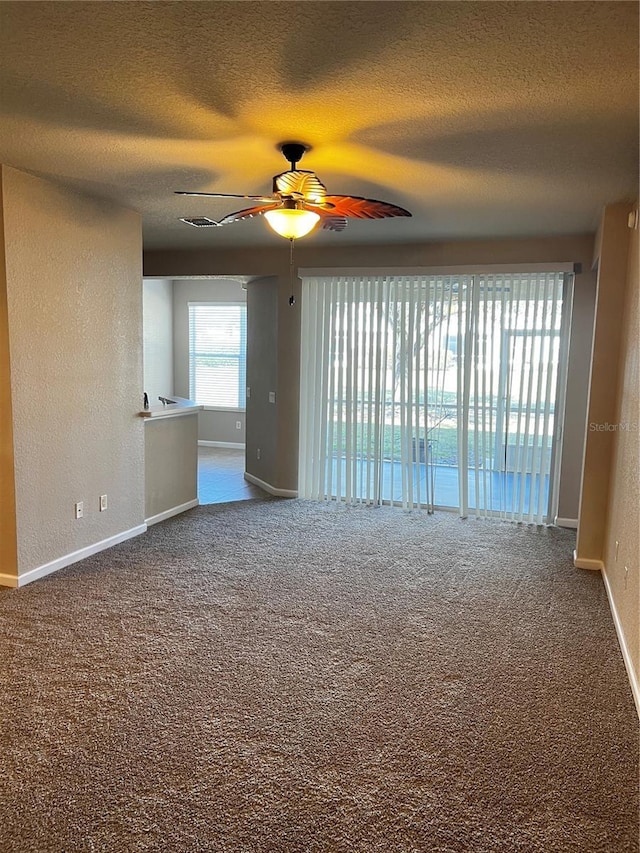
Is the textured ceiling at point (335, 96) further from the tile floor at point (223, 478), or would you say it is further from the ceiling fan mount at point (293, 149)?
the tile floor at point (223, 478)

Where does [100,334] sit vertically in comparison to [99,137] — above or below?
below

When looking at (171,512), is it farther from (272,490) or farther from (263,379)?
(263,379)

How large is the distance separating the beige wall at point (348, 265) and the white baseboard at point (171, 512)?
932 millimetres

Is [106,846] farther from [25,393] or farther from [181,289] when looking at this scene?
[181,289]

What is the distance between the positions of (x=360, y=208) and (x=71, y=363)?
2.21 meters

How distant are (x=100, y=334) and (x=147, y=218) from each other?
3.57ft

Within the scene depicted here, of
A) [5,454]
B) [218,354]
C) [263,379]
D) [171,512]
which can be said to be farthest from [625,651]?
[218,354]

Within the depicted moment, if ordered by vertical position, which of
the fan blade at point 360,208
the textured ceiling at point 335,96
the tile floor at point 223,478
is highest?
the textured ceiling at point 335,96

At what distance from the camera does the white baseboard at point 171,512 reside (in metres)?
5.02

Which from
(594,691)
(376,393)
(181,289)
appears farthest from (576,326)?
(181,289)

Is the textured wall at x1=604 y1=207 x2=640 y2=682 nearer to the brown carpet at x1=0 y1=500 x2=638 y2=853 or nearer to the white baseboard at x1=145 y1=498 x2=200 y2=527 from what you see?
the brown carpet at x1=0 y1=500 x2=638 y2=853

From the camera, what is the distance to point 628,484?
10.5ft

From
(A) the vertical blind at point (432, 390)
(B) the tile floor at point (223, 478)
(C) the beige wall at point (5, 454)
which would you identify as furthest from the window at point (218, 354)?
(C) the beige wall at point (5, 454)

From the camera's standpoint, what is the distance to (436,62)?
2021 mm
